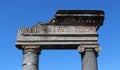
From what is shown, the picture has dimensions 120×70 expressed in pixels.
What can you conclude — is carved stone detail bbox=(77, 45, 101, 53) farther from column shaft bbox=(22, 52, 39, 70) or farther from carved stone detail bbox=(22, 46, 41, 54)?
column shaft bbox=(22, 52, 39, 70)

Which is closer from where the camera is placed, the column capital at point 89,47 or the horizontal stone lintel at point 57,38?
the column capital at point 89,47

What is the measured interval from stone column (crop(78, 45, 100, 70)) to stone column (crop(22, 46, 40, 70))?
9.54 ft

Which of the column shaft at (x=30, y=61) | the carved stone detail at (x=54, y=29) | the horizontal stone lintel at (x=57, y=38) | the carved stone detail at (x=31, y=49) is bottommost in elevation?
the column shaft at (x=30, y=61)

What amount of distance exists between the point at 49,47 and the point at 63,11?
2643mm

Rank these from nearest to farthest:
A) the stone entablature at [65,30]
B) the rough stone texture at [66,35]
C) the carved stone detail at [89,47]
→ 1. the rough stone texture at [66,35]
2. the carved stone detail at [89,47]
3. the stone entablature at [65,30]

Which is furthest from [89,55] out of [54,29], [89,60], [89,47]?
[54,29]

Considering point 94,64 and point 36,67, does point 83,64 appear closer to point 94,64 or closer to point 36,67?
point 94,64

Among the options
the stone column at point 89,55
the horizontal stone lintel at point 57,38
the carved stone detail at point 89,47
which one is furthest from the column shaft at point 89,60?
the horizontal stone lintel at point 57,38

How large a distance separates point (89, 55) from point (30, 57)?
12.7 feet

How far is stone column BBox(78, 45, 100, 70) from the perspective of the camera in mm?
21359

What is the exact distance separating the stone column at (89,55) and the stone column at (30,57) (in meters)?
2.91

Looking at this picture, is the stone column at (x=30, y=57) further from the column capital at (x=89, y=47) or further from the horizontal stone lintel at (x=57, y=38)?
the column capital at (x=89, y=47)

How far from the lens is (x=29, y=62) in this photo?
21.2 m

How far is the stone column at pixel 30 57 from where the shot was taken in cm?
2114
